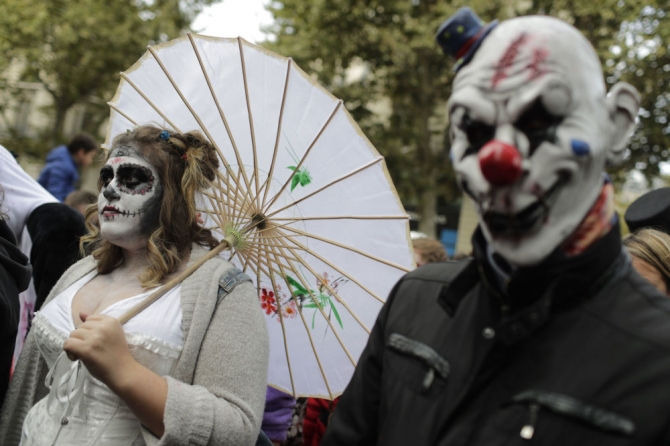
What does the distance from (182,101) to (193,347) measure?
1.04m

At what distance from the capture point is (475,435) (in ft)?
3.94

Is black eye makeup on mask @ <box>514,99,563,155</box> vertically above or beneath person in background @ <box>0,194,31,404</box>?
above

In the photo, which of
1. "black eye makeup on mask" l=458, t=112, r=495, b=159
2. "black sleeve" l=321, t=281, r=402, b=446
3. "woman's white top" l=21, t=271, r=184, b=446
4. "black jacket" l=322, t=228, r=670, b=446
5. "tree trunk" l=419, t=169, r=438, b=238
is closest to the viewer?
"black jacket" l=322, t=228, r=670, b=446

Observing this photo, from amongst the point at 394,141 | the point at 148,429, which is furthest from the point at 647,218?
the point at 394,141

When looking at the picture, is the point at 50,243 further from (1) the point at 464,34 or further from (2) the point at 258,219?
(1) the point at 464,34

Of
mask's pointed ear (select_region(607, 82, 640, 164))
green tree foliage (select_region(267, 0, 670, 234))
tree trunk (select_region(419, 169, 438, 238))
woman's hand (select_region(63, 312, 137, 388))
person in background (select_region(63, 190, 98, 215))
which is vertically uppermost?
mask's pointed ear (select_region(607, 82, 640, 164))

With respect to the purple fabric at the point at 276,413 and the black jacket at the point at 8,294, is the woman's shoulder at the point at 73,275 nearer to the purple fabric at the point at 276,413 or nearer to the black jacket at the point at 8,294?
the black jacket at the point at 8,294

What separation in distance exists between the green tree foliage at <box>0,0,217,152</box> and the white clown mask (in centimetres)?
1441

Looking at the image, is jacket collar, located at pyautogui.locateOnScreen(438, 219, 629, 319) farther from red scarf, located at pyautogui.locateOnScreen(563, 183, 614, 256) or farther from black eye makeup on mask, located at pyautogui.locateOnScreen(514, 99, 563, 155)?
black eye makeup on mask, located at pyautogui.locateOnScreen(514, 99, 563, 155)

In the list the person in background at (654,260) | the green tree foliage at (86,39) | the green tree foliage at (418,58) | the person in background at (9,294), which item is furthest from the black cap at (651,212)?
the green tree foliage at (86,39)

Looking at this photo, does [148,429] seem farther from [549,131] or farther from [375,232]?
[549,131]

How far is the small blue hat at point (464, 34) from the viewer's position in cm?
125

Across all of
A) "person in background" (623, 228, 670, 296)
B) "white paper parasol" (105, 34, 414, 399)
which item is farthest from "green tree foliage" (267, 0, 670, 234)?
"white paper parasol" (105, 34, 414, 399)

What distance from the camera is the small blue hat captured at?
125 centimetres
